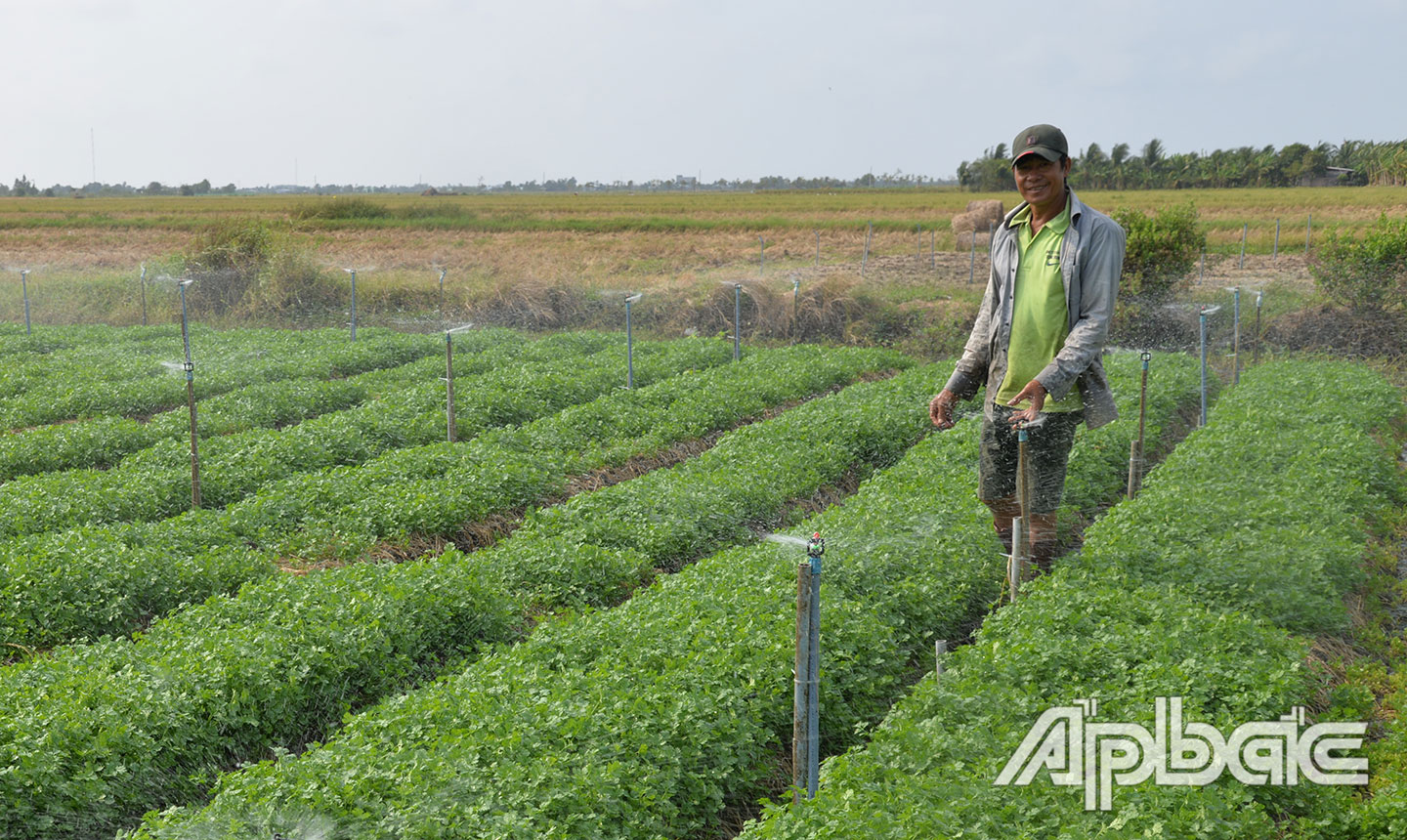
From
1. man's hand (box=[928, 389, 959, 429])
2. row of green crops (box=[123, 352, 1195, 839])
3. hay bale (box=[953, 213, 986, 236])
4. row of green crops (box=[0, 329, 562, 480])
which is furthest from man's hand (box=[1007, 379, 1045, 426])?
hay bale (box=[953, 213, 986, 236])

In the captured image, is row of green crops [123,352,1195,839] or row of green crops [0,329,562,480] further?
row of green crops [0,329,562,480]

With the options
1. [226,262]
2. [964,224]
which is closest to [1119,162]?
[964,224]

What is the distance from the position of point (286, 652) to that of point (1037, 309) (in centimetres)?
463

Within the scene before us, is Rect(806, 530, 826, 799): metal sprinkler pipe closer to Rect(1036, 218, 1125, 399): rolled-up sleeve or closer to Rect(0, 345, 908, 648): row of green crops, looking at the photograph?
Rect(1036, 218, 1125, 399): rolled-up sleeve

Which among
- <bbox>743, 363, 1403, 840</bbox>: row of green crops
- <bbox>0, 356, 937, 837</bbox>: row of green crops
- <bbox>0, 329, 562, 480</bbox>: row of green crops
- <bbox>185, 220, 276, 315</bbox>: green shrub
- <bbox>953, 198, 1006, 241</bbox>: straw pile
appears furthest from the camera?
<bbox>953, 198, 1006, 241</bbox>: straw pile

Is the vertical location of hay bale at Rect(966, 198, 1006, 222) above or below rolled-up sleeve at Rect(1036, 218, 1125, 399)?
above

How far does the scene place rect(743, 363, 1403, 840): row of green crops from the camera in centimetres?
403

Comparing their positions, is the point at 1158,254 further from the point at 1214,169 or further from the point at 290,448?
the point at 1214,169

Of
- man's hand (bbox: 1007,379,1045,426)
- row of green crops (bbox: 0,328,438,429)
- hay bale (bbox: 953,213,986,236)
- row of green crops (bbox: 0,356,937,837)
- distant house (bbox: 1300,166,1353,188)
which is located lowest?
row of green crops (bbox: 0,356,937,837)

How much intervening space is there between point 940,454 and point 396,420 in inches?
258

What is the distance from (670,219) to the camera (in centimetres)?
5428

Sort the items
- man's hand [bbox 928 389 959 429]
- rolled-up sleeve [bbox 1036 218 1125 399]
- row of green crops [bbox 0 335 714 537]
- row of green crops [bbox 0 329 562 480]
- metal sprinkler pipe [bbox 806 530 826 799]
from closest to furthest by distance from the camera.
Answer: metal sprinkler pipe [bbox 806 530 826 799] < rolled-up sleeve [bbox 1036 218 1125 399] < man's hand [bbox 928 389 959 429] < row of green crops [bbox 0 335 714 537] < row of green crops [bbox 0 329 562 480]

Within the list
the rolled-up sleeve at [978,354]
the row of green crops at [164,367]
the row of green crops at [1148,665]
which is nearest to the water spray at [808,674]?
the row of green crops at [1148,665]

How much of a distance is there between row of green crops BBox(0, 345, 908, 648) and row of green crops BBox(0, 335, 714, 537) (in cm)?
94
